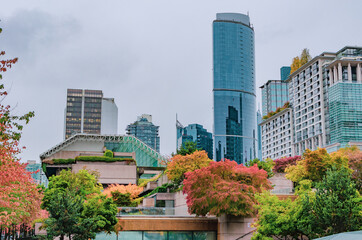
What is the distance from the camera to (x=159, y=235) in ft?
123

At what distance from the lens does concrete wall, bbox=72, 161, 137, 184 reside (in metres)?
94.2

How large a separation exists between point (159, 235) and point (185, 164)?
861 inches

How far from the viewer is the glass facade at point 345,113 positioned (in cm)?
11662

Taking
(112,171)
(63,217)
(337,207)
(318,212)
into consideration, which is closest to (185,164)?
(63,217)

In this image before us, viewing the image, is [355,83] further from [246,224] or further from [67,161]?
[246,224]

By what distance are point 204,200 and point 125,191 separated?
39793mm

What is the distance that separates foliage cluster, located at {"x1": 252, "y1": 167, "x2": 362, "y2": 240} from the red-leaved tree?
2351 millimetres

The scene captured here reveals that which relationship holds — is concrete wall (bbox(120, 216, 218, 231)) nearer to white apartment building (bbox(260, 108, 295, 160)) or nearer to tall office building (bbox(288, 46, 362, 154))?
tall office building (bbox(288, 46, 362, 154))

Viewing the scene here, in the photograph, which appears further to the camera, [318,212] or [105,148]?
[105,148]

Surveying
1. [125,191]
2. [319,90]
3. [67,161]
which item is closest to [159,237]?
[125,191]

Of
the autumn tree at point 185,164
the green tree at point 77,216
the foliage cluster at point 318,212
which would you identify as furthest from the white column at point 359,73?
the green tree at point 77,216

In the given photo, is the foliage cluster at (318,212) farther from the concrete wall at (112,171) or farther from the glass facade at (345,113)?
the glass facade at (345,113)

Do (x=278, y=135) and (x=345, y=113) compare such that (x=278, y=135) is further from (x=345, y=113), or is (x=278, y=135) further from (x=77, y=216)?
(x=77, y=216)

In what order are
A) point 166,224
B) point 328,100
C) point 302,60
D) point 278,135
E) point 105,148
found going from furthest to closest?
point 278,135, point 302,60, point 105,148, point 328,100, point 166,224
